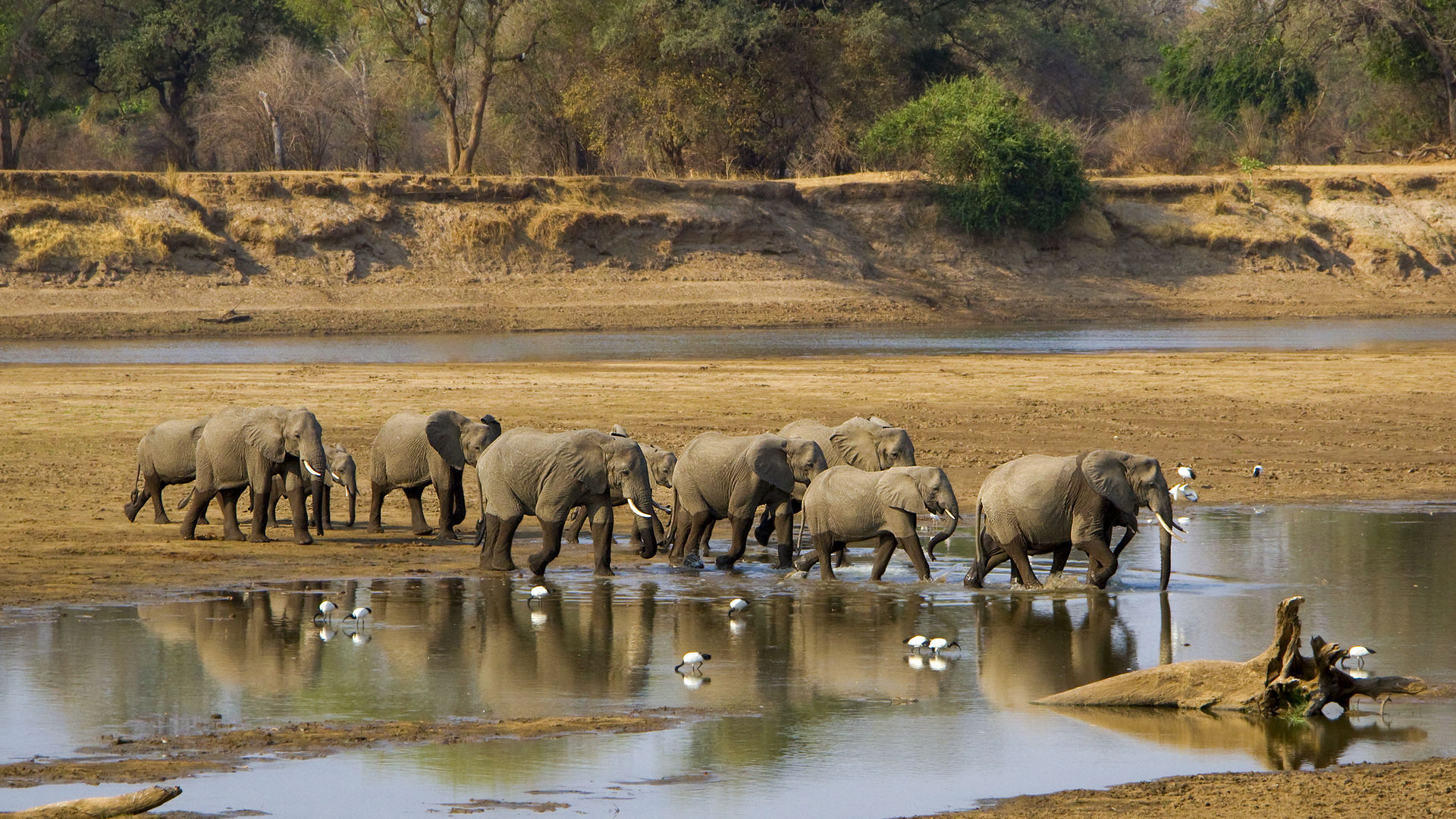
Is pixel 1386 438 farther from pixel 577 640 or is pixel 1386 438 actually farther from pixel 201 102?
pixel 201 102

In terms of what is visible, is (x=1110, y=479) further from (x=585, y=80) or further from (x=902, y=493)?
(x=585, y=80)

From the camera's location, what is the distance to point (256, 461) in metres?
14.8

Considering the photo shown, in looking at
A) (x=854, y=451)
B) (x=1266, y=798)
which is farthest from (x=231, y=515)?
(x=1266, y=798)

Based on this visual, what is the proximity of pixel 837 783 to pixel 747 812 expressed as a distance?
60 cm

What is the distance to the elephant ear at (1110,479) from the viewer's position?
507 inches

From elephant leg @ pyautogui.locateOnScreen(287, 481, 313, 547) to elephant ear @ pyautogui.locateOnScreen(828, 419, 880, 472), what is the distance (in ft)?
15.1

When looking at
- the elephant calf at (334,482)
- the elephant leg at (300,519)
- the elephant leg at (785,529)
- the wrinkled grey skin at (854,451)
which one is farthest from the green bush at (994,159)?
the elephant leg at (300,519)

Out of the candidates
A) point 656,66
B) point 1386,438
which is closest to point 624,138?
point 656,66

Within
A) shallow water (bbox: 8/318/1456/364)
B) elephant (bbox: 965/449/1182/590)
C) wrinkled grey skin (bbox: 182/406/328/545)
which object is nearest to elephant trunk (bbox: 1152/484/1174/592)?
elephant (bbox: 965/449/1182/590)

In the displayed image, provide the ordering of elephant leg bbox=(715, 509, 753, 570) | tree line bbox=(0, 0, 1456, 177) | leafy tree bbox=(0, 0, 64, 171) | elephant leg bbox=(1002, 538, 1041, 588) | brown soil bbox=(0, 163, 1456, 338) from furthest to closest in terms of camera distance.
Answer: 1. tree line bbox=(0, 0, 1456, 177)
2. leafy tree bbox=(0, 0, 64, 171)
3. brown soil bbox=(0, 163, 1456, 338)
4. elephant leg bbox=(715, 509, 753, 570)
5. elephant leg bbox=(1002, 538, 1041, 588)

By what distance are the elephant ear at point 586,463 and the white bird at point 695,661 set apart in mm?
3518

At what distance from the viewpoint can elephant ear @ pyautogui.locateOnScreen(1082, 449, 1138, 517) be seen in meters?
12.9

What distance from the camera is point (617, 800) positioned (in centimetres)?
754

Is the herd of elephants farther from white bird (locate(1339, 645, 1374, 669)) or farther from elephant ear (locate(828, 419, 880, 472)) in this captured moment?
white bird (locate(1339, 645, 1374, 669))
